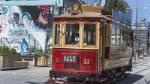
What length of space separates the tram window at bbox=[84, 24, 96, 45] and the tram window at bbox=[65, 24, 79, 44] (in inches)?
13.0

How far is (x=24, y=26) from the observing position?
49281 millimetres

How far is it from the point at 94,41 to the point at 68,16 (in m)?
1.39

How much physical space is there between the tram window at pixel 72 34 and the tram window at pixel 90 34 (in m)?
Result: 0.33

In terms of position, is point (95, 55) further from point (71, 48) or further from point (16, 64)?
point (16, 64)

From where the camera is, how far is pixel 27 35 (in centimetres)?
4903

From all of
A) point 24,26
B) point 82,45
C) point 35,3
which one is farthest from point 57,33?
point 35,3

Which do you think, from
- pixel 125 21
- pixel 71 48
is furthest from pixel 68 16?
pixel 125 21

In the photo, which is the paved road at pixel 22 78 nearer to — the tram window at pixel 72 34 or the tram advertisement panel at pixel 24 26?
the tram window at pixel 72 34

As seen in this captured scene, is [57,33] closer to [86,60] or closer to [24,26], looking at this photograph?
[86,60]

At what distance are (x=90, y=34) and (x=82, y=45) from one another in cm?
53

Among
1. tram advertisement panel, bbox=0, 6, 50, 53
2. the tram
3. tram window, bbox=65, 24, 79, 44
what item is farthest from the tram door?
tram advertisement panel, bbox=0, 6, 50, 53

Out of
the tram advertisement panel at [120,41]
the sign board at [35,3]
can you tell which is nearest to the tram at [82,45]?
the tram advertisement panel at [120,41]

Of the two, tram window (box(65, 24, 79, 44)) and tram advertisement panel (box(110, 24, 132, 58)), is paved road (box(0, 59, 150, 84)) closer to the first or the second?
tram advertisement panel (box(110, 24, 132, 58))

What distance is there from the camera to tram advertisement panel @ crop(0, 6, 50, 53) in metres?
48.7
